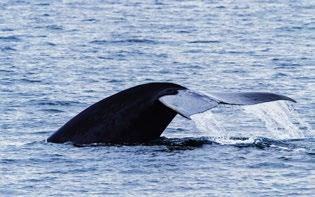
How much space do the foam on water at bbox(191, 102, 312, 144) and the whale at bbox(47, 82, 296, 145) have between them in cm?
55

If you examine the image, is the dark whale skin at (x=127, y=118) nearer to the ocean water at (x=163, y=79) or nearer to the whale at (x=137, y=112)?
the whale at (x=137, y=112)

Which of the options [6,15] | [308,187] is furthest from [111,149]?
[6,15]

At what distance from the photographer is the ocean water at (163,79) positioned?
14.7m

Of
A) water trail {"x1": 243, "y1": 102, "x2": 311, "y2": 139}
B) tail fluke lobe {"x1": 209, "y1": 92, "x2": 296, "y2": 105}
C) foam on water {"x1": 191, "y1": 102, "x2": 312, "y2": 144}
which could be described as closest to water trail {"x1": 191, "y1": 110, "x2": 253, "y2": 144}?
foam on water {"x1": 191, "y1": 102, "x2": 312, "y2": 144}

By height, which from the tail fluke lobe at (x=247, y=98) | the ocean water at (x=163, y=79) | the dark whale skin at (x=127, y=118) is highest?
the tail fluke lobe at (x=247, y=98)

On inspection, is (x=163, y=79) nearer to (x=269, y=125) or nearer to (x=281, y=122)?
(x=269, y=125)

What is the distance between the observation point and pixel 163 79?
84.7ft

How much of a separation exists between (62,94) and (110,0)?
86.5 ft

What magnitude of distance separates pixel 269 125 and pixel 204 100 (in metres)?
4.88

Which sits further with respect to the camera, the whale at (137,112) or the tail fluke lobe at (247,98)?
the whale at (137,112)

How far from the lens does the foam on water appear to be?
16.6 metres

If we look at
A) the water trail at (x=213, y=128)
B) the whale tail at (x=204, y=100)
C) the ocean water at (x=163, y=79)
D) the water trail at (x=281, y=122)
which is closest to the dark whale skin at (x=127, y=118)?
the ocean water at (x=163, y=79)

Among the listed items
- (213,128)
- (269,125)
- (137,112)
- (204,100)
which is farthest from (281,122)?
(204,100)

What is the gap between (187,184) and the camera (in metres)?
14.3
